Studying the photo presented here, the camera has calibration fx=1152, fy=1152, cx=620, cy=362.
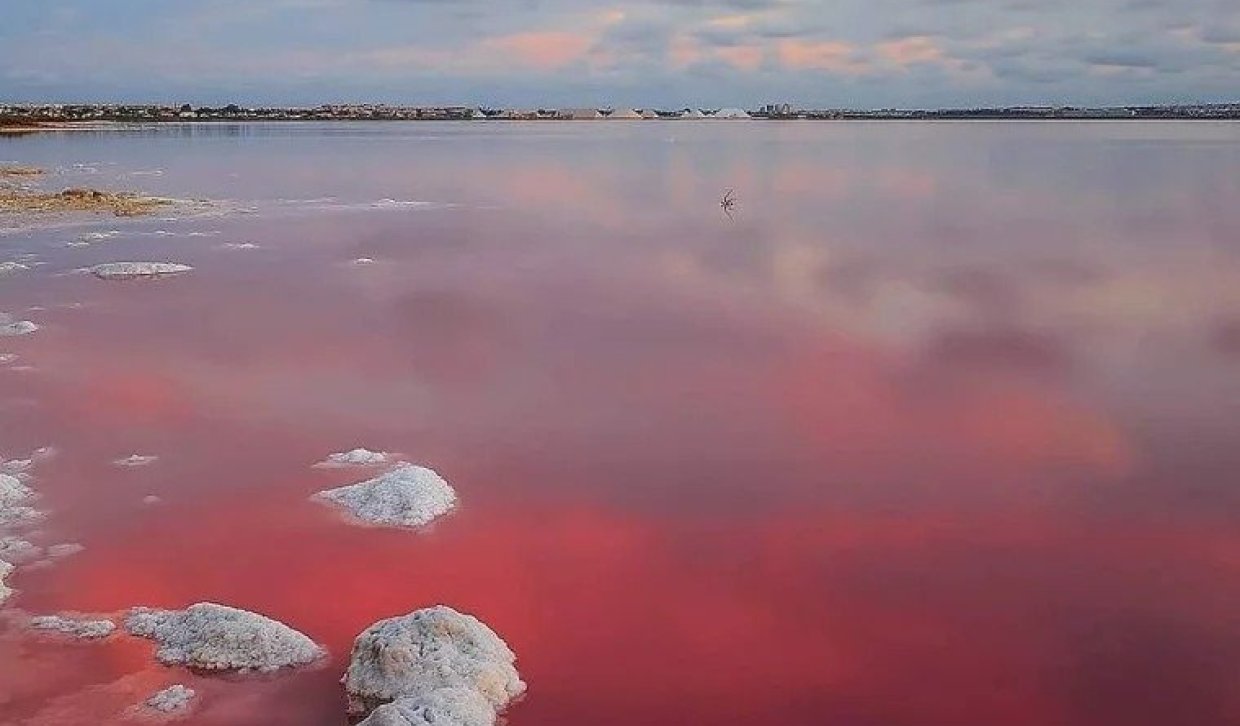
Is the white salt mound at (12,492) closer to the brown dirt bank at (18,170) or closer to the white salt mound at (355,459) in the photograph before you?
the white salt mound at (355,459)

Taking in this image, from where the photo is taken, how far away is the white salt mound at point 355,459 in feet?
27.0

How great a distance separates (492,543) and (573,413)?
281 cm

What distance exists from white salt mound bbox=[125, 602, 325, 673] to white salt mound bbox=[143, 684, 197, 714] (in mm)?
203

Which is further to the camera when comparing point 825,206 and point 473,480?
point 825,206

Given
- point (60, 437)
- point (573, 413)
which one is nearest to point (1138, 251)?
point (573, 413)

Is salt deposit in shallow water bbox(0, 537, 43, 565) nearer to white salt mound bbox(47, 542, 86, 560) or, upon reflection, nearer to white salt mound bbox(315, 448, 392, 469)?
white salt mound bbox(47, 542, 86, 560)

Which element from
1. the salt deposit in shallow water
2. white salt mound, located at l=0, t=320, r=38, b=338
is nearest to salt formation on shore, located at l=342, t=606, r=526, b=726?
the salt deposit in shallow water

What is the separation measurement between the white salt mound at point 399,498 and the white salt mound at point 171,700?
210cm

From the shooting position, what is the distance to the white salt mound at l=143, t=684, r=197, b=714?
5039 mm

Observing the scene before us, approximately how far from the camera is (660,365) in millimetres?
11398

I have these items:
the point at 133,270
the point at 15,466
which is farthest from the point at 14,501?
the point at 133,270

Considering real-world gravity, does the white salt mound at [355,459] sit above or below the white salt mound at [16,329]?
below

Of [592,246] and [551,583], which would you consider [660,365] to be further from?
[592,246]

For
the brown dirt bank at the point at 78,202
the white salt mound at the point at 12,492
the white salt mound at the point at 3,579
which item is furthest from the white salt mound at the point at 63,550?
the brown dirt bank at the point at 78,202
